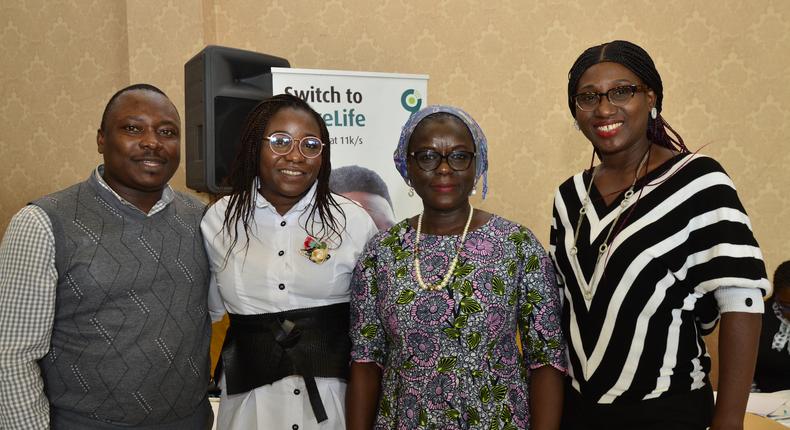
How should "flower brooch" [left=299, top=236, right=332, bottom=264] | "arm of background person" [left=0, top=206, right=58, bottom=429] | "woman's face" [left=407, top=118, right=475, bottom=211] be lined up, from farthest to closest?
1. "flower brooch" [left=299, top=236, right=332, bottom=264]
2. "woman's face" [left=407, top=118, right=475, bottom=211]
3. "arm of background person" [left=0, top=206, right=58, bottom=429]

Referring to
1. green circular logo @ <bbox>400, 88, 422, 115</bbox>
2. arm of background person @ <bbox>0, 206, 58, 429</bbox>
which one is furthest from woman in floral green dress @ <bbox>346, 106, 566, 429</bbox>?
green circular logo @ <bbox>400, 88, 422, 115</bbox>

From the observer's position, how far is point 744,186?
164 inches

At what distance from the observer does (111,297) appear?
5.53 ft

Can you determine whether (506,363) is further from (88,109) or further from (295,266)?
(88,109)

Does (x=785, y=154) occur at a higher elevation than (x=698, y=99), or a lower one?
lower

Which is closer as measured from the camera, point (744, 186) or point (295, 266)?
point (295, 266)

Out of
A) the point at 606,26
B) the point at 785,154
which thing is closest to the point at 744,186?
the point at 785,154

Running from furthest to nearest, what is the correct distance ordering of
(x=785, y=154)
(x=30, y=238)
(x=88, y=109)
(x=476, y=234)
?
(x=88, y=109)
(x=785, y=154)
(x=476, y=234)
(x=30, y=238)

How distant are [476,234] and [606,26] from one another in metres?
3.01

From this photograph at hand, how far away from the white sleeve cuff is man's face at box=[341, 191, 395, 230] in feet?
7.82

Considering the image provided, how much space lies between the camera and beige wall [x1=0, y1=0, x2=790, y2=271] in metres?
4.10

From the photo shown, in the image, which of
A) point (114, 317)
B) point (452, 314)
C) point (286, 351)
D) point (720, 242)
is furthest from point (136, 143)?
point (720, 242)

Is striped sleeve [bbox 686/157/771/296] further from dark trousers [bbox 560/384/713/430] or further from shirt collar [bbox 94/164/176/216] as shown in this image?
shirt collar [bbox 94/164/176/216]

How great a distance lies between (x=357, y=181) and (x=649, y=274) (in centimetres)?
239
